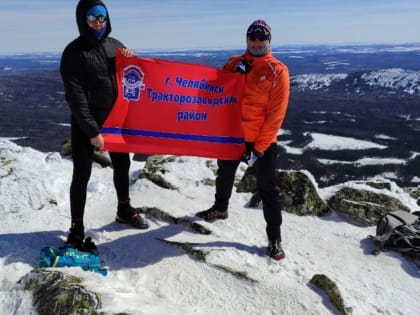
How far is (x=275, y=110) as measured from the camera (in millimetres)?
5773

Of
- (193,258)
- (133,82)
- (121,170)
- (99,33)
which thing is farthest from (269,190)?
(99,33)

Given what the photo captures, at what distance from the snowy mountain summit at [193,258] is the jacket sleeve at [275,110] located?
1.79 m

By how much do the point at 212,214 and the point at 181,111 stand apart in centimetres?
215

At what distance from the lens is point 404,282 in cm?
638

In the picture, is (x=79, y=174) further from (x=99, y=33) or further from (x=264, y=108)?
(x=264, y=108)

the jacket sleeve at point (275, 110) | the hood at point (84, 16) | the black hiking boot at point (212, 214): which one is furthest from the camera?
the black hiking boot at point (212, 214)

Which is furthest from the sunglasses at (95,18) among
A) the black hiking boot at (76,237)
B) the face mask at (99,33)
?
the black hiking boot at (76,237)

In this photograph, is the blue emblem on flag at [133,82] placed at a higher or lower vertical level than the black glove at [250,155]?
higher

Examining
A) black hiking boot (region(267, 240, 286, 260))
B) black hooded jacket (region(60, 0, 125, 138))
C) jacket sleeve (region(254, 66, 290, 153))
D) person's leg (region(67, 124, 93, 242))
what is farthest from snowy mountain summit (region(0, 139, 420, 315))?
black hooded jacket (region(60, 0, 125, 138))

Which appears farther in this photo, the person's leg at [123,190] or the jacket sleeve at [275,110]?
the person's leg at [123,190]

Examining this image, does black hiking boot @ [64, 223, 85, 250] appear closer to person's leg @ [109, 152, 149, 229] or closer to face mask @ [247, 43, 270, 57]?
person's leg @ [109, 152, 149, 229]

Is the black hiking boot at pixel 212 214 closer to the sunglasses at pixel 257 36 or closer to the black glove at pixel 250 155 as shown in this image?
the black glove at pixel 250 155

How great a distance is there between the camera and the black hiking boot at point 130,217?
697cm

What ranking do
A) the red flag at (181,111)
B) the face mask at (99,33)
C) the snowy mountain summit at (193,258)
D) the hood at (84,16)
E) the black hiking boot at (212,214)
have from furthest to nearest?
the black hiking boot at (212,214)
the red flag at (181,111)
the face mask at (99,33)
the hood at (84,16)
the snowy mountain summit at (193,258)
